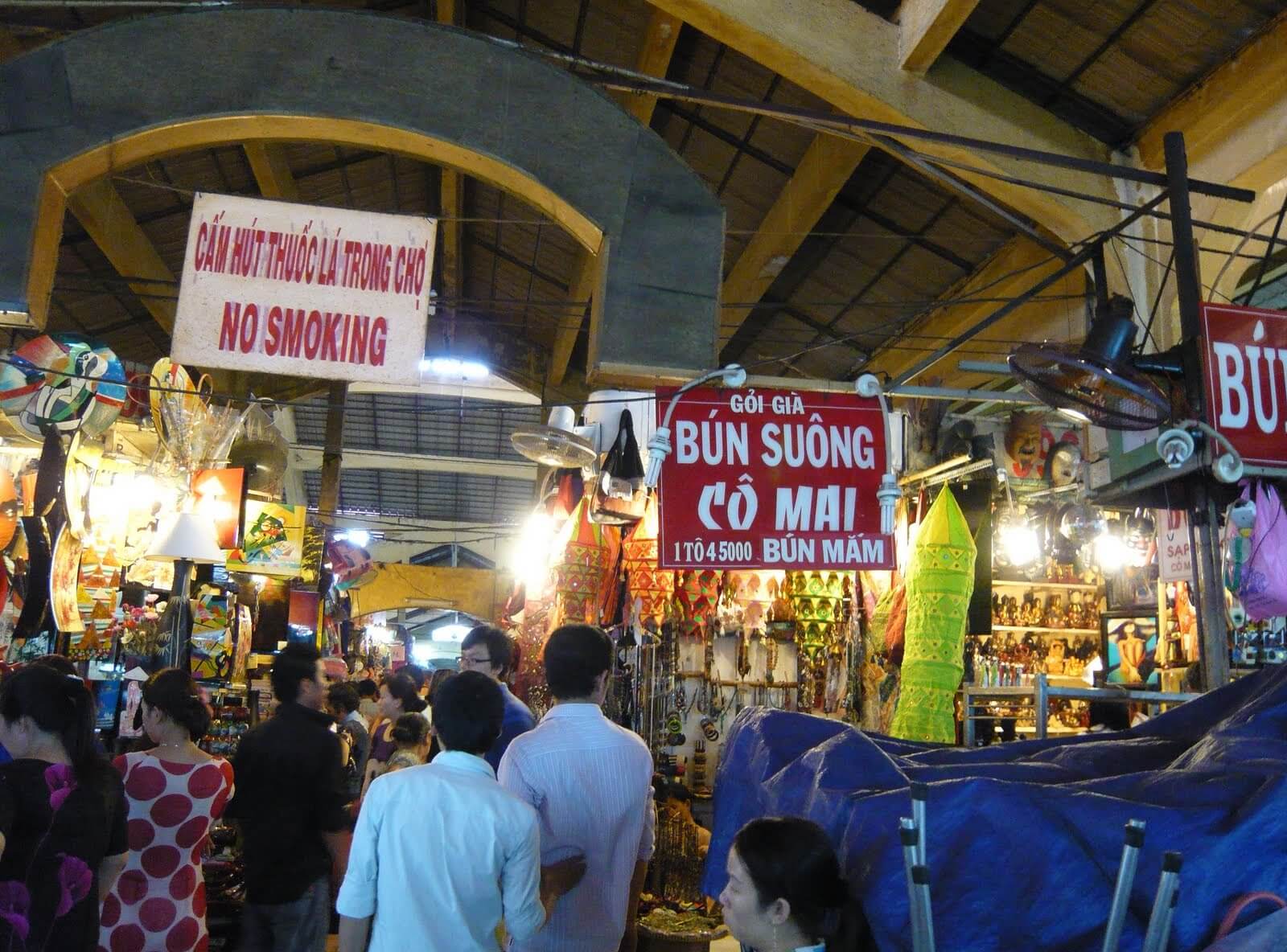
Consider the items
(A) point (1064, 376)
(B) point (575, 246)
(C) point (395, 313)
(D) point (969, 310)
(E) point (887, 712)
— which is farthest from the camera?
(B) point (575, 246)

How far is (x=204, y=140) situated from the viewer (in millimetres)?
4574

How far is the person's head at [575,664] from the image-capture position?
2.87 m

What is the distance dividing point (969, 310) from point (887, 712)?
285 cm

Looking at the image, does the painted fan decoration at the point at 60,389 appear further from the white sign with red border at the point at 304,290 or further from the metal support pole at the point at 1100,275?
the metal support pole at the point at 1100,275

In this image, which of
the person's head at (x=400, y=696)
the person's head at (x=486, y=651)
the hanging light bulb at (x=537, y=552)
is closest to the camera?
the person's head at (x=486, y=651)

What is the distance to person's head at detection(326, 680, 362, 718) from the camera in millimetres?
6246

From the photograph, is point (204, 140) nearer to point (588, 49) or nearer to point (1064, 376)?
point (588, 49)

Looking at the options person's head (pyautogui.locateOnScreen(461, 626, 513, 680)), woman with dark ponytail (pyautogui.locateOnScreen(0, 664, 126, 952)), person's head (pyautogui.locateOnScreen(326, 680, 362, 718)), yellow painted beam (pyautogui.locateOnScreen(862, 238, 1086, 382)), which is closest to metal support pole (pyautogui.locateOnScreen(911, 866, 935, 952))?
woman with dark ponytail (pyautogui.locateOnScreen(0, 664, 126, 952))

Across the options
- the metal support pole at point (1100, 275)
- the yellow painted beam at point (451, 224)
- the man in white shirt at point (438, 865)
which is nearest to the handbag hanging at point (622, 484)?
the yellow painted beam at point (451, 224)

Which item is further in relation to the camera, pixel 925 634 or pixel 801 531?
pixel 925 634

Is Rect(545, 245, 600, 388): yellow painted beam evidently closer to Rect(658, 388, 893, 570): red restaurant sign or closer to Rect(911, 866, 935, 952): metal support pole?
Rect(658, 388, 893, 570): red restaurant sign

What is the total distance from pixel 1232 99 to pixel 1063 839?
441 centimetres

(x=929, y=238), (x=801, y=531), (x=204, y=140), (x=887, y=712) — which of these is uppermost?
(x=929, y=238)

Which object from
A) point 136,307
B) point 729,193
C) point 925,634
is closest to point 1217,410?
point 925,634
